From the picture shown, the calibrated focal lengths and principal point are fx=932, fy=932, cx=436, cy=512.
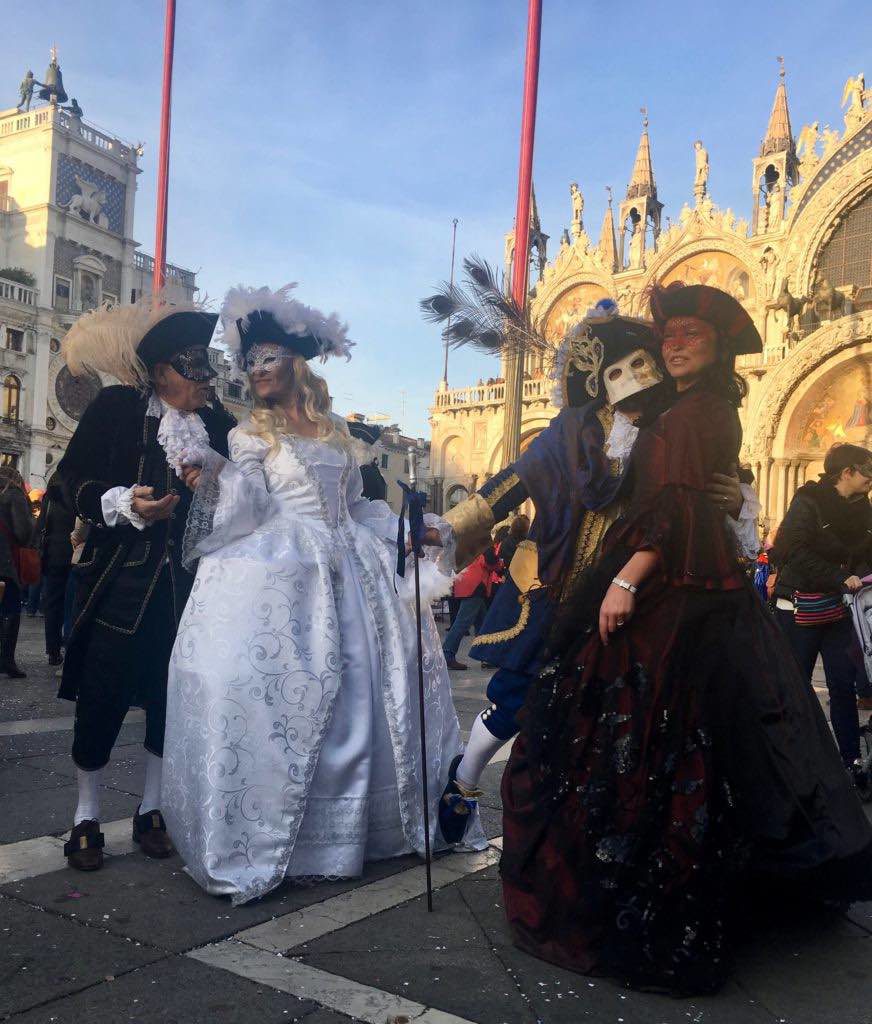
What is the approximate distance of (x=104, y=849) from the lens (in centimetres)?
321

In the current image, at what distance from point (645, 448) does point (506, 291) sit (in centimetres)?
105

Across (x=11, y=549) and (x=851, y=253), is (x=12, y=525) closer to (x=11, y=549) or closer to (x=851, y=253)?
(x=11, y=549)

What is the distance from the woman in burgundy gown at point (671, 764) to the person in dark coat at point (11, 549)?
19.3 feet

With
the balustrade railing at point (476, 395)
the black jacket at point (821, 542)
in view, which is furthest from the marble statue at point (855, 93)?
the black jacket at point (821, 542)

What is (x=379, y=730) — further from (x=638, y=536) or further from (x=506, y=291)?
(x=506, y=291)

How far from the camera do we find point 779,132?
26.7 metres

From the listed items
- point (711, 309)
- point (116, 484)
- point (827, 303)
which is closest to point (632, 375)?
point (711, 309)

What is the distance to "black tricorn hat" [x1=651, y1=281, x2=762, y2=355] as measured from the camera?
8.66ft

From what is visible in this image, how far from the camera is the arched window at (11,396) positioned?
33.0 meters

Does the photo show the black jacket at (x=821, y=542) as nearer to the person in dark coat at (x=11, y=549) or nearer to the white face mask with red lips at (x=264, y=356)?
the white face mask with red lips at (x=264, y=356)

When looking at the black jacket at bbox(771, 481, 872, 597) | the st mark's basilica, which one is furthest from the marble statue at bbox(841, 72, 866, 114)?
the black jacket at bbox(771, 481, 872, 597)

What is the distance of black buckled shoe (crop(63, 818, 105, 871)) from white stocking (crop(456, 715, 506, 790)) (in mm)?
1185

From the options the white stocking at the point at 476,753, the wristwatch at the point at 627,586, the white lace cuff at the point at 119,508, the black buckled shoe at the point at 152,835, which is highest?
the white lace cuff at the point at 119,508

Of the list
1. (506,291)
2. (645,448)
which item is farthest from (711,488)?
(506,291)
